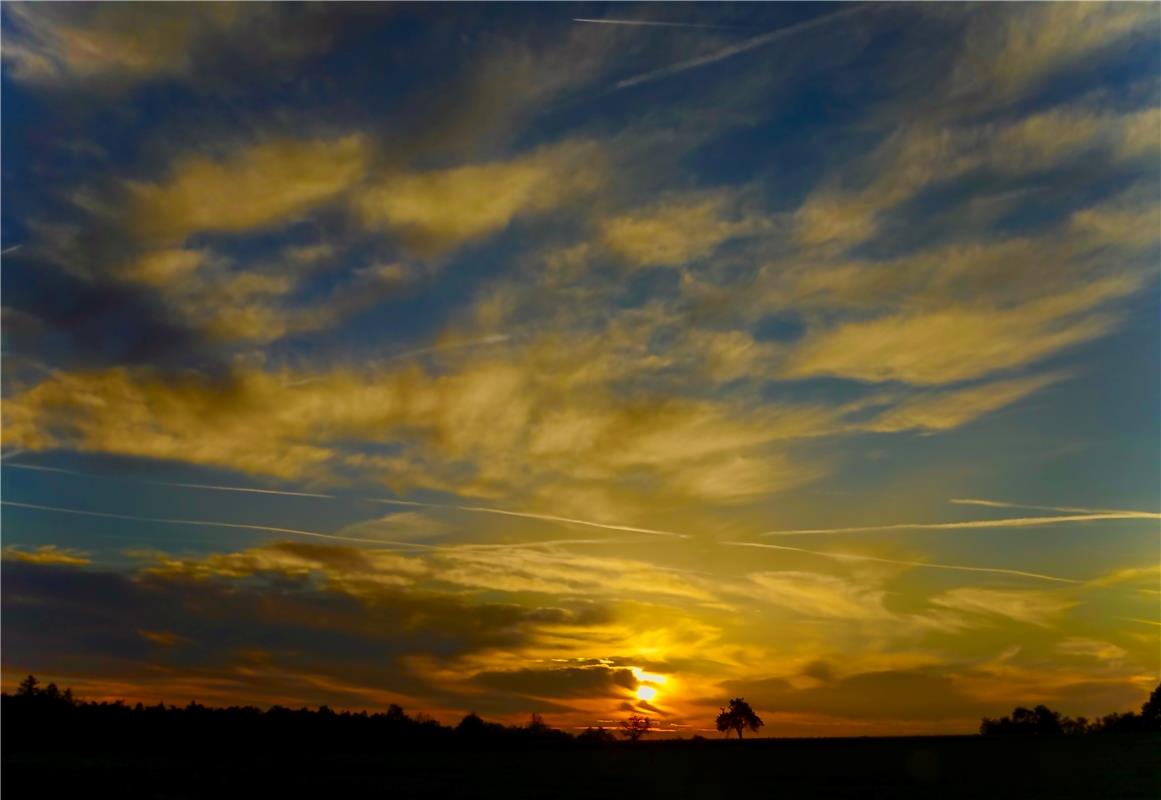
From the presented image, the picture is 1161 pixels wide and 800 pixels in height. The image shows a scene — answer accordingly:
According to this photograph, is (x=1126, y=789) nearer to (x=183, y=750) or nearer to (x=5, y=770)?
(x=5, y=770)

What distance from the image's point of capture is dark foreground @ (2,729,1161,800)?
97750 mm

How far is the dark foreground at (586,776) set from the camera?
321 ft

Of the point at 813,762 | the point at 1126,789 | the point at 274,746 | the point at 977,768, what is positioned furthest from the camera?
the point at 274,746

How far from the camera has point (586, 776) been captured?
12138cm

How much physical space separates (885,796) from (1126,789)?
89.1ft

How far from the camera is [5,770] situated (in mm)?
107000

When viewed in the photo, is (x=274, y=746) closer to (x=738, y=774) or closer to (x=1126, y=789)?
(x=738, y=774)

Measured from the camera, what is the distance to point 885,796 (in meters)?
98.3

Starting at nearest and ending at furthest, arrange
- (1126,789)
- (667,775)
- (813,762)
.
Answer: (1126,789)
(667,775)
(813,762)

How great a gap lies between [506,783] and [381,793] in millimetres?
16602

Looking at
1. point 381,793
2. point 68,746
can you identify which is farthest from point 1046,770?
point 68,746

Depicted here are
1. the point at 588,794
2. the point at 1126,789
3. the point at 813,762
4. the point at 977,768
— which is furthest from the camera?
the point at 813,762

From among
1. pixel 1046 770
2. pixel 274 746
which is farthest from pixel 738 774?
pixel 274 746

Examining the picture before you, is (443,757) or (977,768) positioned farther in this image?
(443,757)
